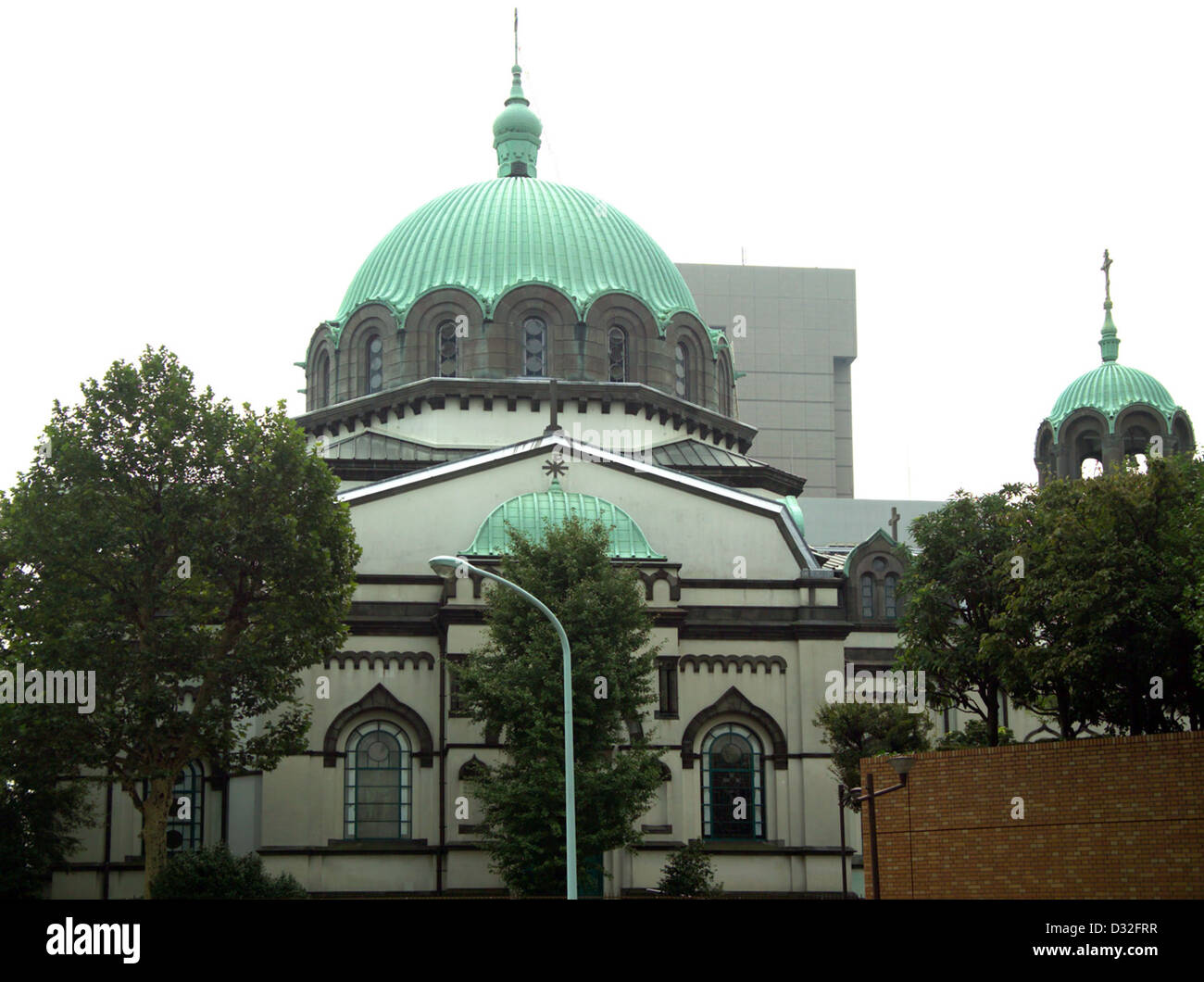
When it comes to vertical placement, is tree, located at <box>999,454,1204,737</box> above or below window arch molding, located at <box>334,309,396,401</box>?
below

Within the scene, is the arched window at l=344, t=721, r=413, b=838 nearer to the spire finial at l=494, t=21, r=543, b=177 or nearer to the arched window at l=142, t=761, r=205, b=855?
the arched window at l=142, t=761, r=205, b=855

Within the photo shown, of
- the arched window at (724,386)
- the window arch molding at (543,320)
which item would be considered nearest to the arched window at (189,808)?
the window arch molding at (543,320)

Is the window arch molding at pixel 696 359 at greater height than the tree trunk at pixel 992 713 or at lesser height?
greater

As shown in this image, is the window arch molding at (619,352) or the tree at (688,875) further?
the window arch molding at (619,352)

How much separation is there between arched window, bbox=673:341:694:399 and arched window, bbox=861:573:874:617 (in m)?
8.50

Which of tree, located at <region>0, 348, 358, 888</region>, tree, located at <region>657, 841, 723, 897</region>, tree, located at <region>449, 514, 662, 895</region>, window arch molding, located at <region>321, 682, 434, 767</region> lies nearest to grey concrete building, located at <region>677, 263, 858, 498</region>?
window arch molding, located at <region>321, 682, 434, 767</region>

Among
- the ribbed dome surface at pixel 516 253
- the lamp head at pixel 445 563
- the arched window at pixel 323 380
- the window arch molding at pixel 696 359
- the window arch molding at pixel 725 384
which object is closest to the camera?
the lamp head at pixel 445 563

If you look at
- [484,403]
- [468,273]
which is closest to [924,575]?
[484,403]

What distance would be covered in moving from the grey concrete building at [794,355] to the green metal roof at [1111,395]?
42.7 metres

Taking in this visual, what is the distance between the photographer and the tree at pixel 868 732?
4278 centimetres

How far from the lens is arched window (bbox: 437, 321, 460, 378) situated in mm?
54781

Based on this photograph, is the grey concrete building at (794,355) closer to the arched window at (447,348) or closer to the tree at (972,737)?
the arched window at (447,348)
